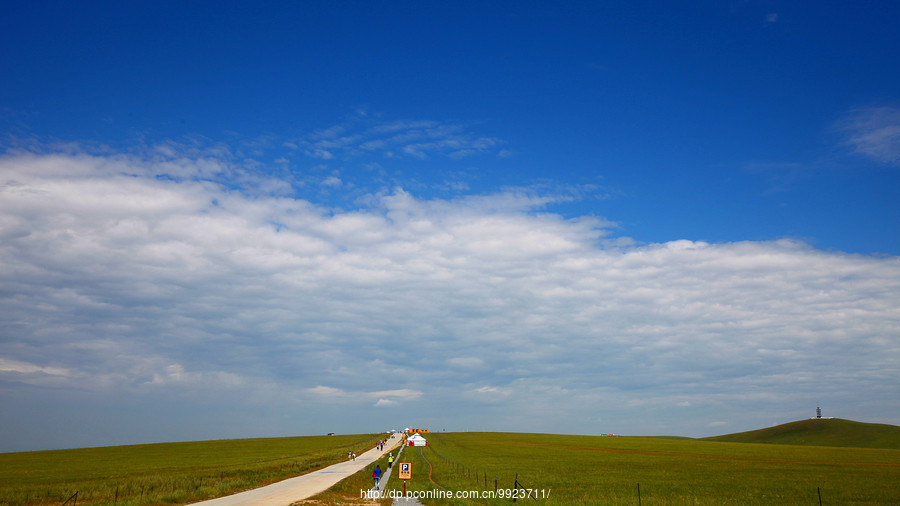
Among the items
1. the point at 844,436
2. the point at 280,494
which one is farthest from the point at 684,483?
the point at 844,436

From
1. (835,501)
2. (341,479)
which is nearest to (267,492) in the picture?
(341,479)

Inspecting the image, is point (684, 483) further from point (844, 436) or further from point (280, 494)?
point (844, 436)

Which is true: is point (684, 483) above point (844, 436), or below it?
below

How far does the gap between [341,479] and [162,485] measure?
528 inches

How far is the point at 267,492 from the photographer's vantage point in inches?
1406

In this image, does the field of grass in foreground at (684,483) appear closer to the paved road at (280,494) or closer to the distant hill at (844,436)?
the paved road at (280,494)

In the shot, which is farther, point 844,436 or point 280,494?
point 844,436

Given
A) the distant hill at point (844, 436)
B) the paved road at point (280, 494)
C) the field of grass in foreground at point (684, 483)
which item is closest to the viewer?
the paved road at point (280, 494)

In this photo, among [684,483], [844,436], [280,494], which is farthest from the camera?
[844,436]

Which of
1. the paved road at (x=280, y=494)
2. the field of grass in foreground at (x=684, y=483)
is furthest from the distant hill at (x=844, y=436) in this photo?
the paved road at (x=280, y=494)

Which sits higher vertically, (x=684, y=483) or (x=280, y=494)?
(x=280, y=494)

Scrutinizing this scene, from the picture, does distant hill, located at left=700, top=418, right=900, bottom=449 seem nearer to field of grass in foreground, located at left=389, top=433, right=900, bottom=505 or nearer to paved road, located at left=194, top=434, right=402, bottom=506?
field of grass in foreground, located at left=389, top=433, right=900, bottom=505

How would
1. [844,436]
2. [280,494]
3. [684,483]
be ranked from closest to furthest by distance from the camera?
[280,494]
[684,483]
[844,436]

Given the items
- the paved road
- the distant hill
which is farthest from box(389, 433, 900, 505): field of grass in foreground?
the distant hill
